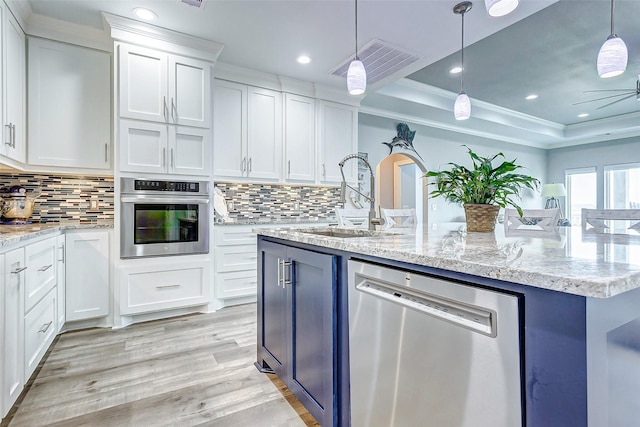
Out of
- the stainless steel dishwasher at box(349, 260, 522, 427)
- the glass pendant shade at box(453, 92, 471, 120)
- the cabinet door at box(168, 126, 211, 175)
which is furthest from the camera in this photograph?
the cabinet door at box(168, 126, 211, 175)

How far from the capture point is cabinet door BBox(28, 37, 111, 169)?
8.50ft

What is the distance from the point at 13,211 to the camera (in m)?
2.50

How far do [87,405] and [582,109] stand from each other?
25.1 ft

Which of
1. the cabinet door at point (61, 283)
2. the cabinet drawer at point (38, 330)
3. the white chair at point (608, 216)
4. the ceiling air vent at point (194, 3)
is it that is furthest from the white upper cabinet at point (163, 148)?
the white chair at point (608, 216)

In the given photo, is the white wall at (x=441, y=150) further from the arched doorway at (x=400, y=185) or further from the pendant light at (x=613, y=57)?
the pendant light at (x=613, y=57)

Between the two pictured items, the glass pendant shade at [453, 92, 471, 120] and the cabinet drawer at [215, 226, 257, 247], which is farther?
the cabinet drawer at [215, 226, 257, 247]

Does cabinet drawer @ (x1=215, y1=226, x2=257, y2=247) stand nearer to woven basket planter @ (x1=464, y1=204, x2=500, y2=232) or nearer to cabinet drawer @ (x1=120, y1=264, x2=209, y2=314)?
cabinet drawer @ (x1=120, y1=264, x2=209, y2=314)

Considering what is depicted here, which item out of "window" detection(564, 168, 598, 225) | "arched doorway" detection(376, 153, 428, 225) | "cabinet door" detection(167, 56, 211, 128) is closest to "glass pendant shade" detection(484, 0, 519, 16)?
"cabinet door" detection(167, 56, 211, 128)

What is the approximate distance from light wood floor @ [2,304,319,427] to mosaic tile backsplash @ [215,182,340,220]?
160 cm

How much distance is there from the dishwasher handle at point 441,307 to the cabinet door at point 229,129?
107 inches

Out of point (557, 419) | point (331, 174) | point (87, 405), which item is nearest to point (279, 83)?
point (331, 174)

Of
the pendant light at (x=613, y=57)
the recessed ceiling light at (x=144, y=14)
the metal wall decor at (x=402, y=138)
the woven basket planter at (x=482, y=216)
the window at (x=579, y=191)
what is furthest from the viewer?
the window at (x=579, y=191)

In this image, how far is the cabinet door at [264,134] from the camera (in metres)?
3.60

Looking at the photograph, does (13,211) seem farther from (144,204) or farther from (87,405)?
(87,405)
